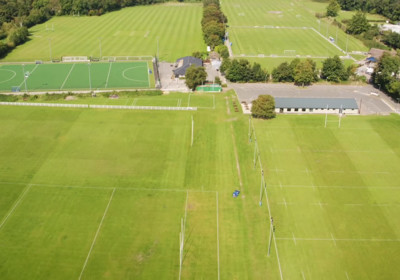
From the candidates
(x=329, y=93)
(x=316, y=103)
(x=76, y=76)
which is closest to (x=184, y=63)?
(x=76, y=76)

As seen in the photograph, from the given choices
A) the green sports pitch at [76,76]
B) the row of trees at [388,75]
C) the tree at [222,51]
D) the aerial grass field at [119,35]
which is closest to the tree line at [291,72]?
the row of trees at [388,75]

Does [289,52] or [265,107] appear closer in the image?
[265,107]

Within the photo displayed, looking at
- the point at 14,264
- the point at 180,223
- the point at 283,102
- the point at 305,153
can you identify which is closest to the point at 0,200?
the point at 14,264

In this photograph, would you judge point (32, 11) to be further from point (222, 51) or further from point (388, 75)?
point (388, 75)

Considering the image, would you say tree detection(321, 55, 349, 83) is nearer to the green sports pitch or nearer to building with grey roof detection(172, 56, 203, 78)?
building with grey roof detection(172, 56, 203, 78)

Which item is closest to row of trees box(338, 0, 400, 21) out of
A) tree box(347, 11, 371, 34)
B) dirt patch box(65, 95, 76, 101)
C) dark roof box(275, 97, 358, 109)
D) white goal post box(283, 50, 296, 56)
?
tree box(347, 11, 371, 34)
